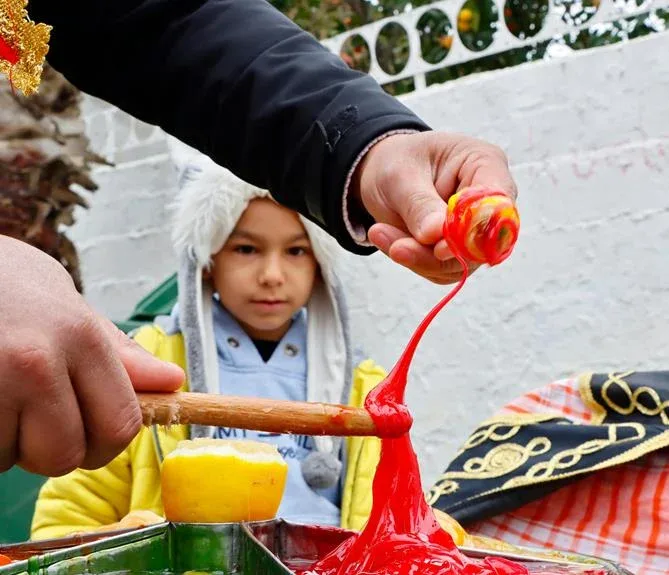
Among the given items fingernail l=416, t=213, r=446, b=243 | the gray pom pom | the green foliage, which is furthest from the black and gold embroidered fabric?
the green foliage

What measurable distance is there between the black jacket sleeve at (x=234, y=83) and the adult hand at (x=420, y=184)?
0.04 meters

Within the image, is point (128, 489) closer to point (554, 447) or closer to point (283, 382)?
point (283, 382)

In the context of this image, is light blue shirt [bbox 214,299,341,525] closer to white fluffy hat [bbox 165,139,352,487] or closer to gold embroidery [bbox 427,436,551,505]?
white fluffy hat [bbox 165,139,352,487]

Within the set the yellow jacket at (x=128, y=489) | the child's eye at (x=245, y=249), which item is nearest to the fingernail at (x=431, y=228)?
the yellow jacket at (x=128, y=489)

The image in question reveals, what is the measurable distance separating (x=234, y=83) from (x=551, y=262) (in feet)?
5.95

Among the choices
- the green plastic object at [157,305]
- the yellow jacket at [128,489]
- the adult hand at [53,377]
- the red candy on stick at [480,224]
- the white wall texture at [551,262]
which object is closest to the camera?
the adult hand at [53,377]

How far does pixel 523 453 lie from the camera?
173 centimetres

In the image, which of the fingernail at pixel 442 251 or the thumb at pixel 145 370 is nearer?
the thumb at pixel 145 370

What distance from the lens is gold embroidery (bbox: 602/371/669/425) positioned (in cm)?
168

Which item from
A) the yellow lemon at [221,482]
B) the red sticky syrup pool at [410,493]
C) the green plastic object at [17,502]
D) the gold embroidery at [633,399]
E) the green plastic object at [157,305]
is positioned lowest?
the green plastic object at [17,502]

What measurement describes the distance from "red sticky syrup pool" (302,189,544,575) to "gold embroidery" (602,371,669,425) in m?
0.85

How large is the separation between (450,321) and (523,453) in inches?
50.7

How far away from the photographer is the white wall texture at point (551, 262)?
9.00 feet

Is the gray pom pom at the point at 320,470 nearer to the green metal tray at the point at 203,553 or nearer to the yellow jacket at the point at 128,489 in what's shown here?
the yellow jacket at the point at 128,489
